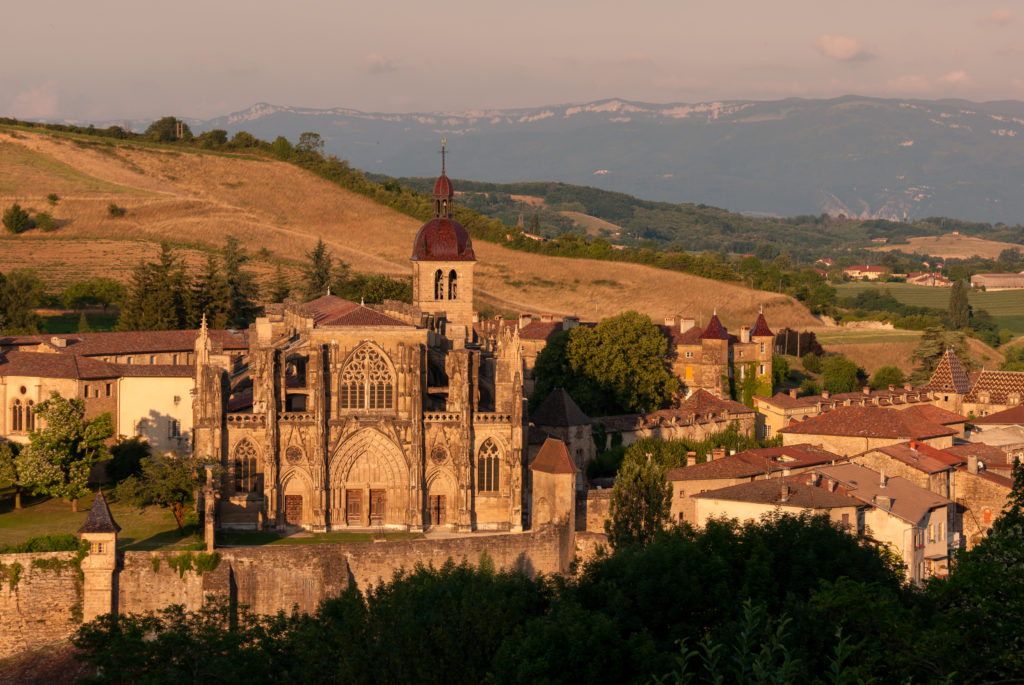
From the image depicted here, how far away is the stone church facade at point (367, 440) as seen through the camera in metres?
54.6

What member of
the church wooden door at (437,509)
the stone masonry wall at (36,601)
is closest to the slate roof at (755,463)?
the church wooden door at (437,509)

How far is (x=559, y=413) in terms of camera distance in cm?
6562

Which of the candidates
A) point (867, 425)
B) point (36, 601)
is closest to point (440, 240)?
point (867, 425)

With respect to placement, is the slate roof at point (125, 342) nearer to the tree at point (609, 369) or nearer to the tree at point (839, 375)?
the tree at point (609, 369)

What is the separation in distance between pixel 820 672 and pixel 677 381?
5716 centimetres

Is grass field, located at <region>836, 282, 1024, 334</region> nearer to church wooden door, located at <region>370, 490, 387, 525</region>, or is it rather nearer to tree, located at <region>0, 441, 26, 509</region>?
church wooden door, located at <region>370, 490, 387, 525</region>

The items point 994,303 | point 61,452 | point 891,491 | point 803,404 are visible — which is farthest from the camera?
point 994,303

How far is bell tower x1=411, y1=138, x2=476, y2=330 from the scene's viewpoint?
235 ft

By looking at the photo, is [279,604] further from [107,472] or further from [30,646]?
[107,472]

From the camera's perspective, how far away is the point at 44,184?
141 m

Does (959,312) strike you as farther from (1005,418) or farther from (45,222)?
(45,222)

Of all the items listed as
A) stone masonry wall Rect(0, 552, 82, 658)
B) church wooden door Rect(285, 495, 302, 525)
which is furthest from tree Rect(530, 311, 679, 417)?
stone masonry wall Rect(0, 552, 82, 658)

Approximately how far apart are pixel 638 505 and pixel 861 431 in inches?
963

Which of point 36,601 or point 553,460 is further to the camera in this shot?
point 553,460
